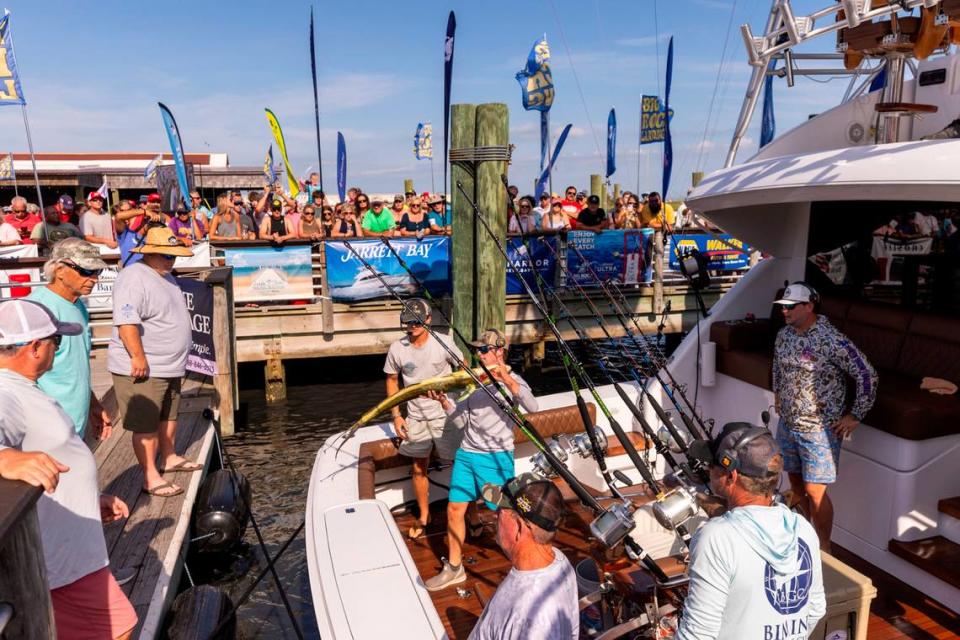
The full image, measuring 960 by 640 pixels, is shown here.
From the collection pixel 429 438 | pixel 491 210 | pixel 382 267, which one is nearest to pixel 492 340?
→ pixel 429 438

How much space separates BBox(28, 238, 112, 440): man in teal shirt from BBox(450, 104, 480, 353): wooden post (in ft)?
12.5

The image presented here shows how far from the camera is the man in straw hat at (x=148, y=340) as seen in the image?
427 cm

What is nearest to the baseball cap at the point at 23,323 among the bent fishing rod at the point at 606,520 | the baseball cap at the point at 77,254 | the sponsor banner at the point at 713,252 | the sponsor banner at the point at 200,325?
the baseball cap at the point at 77,254

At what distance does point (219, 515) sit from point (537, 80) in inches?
447

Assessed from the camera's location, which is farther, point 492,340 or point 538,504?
point 492,340

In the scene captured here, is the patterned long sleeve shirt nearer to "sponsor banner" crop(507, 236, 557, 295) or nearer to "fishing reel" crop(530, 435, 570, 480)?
"fishing reel" crop(530, 435, 570, 480)

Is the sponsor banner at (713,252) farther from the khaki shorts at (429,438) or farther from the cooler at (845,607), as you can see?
the cooler at (845,607)

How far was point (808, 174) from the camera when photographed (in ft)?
12.9

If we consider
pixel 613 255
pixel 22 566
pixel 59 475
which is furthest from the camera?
pixel 613 255

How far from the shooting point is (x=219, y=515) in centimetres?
534

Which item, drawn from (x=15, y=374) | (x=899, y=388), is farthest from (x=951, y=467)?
(x=15, y=374)

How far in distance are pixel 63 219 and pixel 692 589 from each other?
454 inches

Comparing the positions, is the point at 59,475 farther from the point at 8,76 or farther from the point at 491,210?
the point at 8,76

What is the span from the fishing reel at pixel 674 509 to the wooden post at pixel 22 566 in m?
1.93
